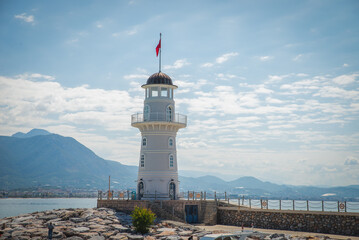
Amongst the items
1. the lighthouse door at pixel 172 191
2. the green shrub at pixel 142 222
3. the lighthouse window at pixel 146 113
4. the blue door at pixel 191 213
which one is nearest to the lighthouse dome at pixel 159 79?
the lighthouse window at pixel 146 113

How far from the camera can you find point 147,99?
36062 millimetres

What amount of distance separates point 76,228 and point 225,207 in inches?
516

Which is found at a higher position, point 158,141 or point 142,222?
point 158,141

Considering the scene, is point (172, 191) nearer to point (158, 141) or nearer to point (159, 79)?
point (158, 141)

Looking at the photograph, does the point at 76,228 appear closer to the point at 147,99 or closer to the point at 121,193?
the point at 121,193

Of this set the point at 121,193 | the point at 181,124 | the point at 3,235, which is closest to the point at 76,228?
the point at 3,235

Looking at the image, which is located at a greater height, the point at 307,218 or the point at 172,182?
the point at 172,182

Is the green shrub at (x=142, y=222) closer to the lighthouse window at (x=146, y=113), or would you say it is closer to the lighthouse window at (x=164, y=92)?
the lighthouse window at (x=146, y=113)

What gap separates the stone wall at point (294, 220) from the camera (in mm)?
25406

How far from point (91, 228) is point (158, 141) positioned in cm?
1183

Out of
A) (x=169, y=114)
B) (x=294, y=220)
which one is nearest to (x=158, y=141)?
(x=169, y=114)

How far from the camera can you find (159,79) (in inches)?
1419

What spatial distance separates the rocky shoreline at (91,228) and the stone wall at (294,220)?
2664mm

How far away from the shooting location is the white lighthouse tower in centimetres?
3466
